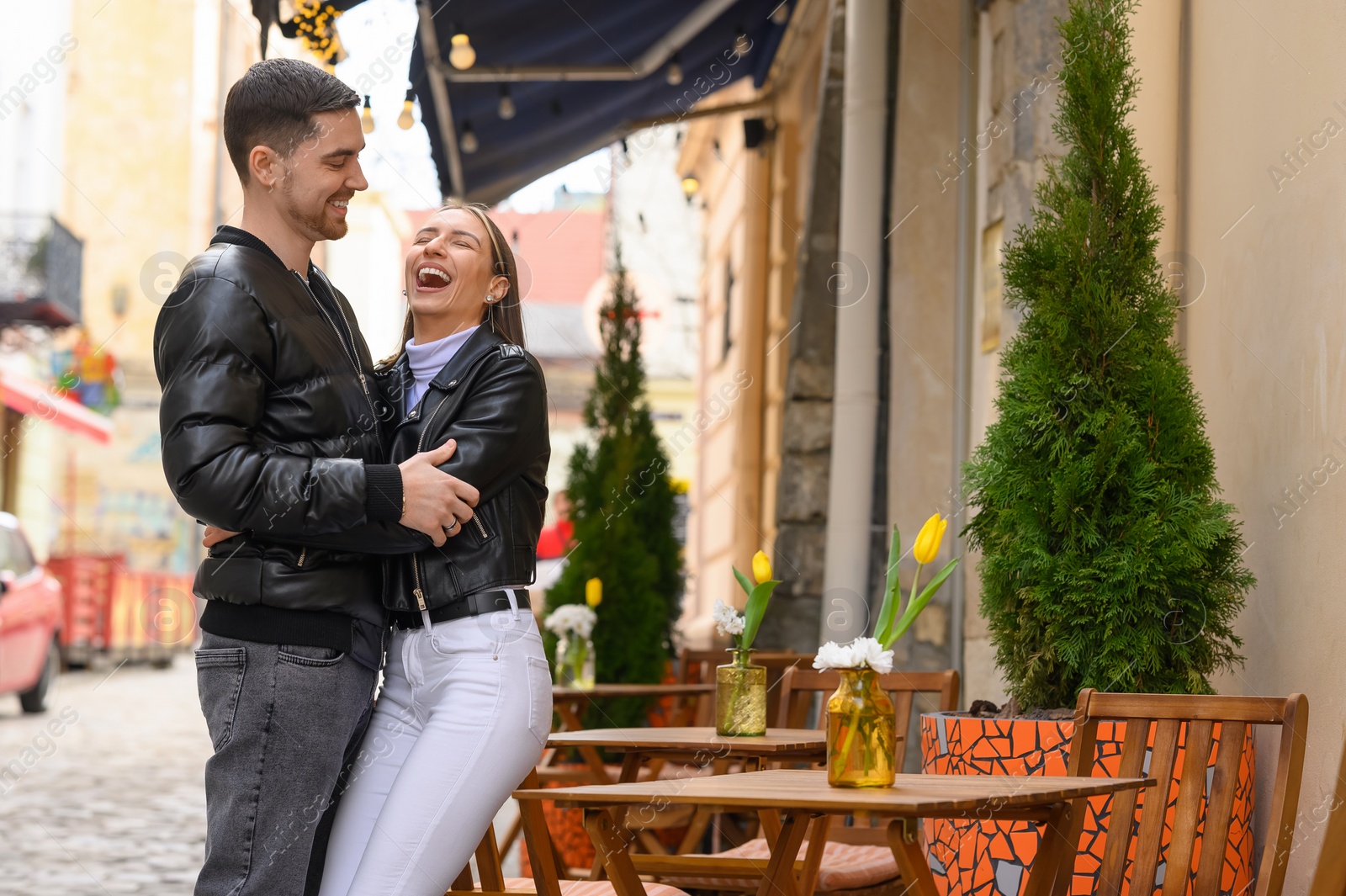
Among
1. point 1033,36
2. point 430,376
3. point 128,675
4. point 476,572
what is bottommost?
point 128,675

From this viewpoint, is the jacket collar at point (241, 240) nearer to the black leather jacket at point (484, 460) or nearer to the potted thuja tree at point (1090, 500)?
the black leather jacket at point (484, 460)

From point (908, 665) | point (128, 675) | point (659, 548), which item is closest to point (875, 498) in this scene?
point (908, 665)

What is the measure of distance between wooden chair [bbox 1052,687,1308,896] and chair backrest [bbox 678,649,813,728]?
3.99 feet

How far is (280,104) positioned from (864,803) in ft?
4.32

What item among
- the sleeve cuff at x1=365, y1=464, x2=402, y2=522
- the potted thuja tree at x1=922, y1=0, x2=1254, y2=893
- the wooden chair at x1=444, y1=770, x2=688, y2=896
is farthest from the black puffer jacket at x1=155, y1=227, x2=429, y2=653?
the potted thuja tree at x1=922, y1=0, x2=1254, y2=893

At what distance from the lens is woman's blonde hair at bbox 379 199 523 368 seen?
7.56ft

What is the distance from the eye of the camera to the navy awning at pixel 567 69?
6922 mm

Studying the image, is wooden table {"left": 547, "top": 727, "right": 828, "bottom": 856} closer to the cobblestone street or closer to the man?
the man

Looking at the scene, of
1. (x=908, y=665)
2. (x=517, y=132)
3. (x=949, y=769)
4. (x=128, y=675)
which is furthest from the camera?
(x=128, y=675)

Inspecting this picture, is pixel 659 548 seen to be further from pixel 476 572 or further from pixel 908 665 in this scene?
pixel 476 572

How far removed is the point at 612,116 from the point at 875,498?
4082mm

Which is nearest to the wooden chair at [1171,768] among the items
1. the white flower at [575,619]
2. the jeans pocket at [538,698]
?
the jeans pocket at [538,698]

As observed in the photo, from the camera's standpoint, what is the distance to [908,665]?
226 inches

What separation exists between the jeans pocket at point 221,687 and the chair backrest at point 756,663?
1.92 m
